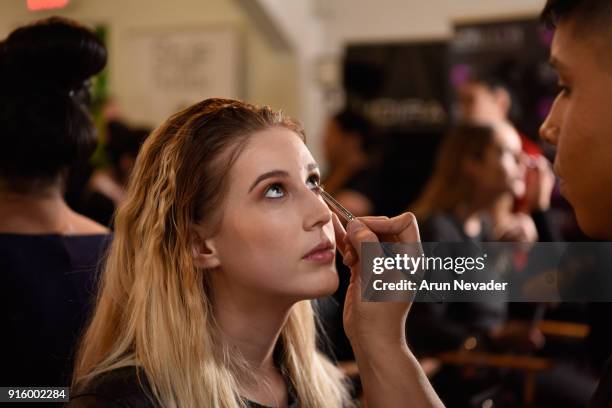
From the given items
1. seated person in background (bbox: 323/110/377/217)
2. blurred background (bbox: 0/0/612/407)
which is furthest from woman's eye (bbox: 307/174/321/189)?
seated person in background (bbox: 323/110/377/217)

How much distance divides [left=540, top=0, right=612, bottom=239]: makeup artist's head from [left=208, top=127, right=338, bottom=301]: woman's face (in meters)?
0.33

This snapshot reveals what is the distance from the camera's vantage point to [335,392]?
50.3 inches

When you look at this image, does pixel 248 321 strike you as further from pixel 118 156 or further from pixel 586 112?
pixel 118 156

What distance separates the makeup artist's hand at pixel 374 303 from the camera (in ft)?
3.24

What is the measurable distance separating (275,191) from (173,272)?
0.63 ft

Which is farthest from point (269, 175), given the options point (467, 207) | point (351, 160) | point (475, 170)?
point (351, 160)

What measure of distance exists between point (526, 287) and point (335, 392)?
400mm

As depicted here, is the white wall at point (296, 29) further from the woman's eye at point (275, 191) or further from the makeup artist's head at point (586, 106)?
the makeup artist's head at point (586, 106)

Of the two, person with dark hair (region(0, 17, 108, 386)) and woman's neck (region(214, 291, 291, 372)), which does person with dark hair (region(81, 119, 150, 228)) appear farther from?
woman's neck (region(214, 291, 291, 372))

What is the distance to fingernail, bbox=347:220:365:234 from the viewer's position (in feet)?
3.26

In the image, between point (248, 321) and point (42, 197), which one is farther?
point (42, 197)

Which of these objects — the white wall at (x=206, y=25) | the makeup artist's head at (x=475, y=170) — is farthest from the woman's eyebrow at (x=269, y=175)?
the white wall at (x=206, y=25)

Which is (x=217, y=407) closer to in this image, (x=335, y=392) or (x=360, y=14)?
(x=335, y=392)

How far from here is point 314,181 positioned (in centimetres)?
111
